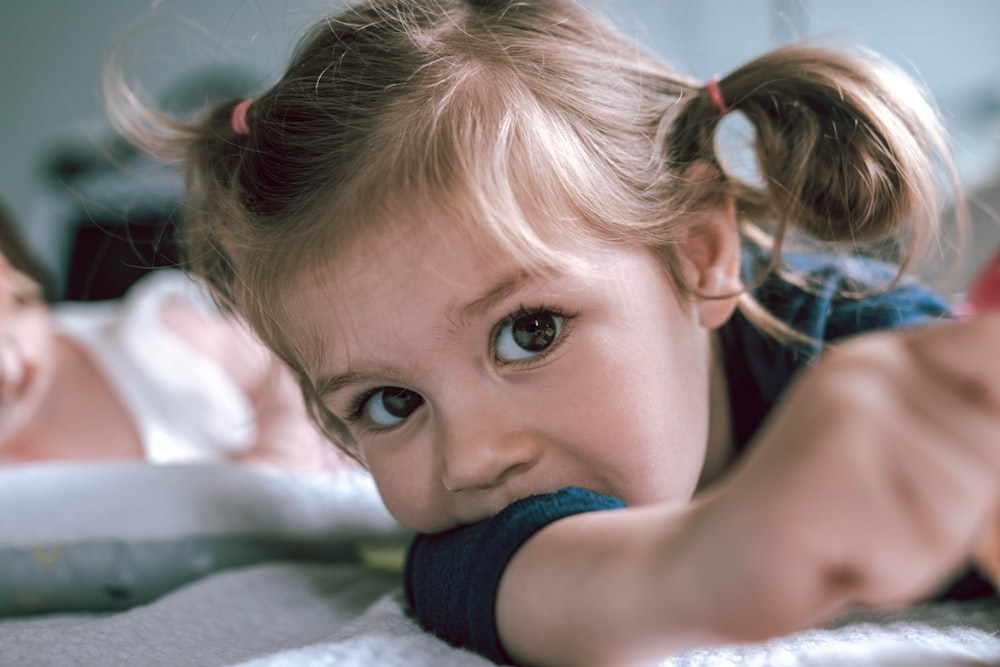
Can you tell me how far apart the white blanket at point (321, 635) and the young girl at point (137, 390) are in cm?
57

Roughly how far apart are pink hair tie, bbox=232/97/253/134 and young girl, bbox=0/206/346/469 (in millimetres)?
714

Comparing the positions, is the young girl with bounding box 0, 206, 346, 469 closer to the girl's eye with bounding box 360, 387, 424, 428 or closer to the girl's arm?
the girl's eye with bounding box 360, 387, 424, 428

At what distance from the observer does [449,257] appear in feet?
1.74

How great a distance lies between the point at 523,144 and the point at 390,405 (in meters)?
0.22

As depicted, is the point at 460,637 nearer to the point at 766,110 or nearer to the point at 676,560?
the point at 676,560

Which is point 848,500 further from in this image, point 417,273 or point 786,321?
point 786,321

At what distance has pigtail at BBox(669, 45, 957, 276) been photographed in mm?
676

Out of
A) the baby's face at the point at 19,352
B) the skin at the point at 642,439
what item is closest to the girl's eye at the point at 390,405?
the skin at the point at 642,439

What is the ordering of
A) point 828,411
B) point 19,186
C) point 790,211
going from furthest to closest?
1. point 19,186
2. point 790,211
3. point 828,411

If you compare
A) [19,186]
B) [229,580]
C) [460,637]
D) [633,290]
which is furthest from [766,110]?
[19,186]

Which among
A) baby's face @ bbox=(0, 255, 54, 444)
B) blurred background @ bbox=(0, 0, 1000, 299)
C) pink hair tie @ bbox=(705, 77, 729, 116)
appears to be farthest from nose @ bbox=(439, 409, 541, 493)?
blurred background @ bbox=(0, 0, 1000, 299)

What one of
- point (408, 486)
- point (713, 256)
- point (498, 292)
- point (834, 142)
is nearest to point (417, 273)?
point (498, 292)

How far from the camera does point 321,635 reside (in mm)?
619

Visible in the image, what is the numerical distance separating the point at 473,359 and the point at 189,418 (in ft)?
3.42
